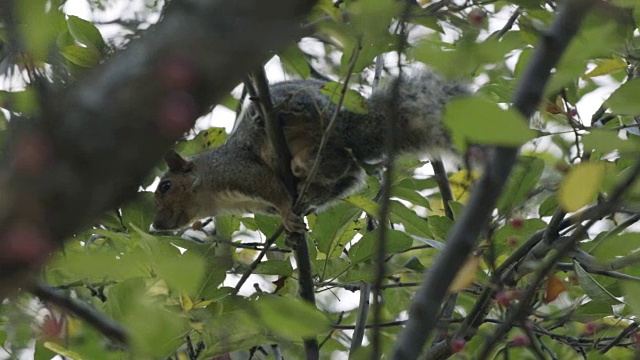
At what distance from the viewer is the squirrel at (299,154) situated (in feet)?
10.9

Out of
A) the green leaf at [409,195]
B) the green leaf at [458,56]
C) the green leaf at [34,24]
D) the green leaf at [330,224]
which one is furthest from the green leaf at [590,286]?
the green leaf at [34,24]

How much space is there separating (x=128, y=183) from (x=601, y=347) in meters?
2.27

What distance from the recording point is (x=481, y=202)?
1251mm

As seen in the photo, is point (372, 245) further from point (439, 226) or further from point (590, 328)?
point (590, 328)

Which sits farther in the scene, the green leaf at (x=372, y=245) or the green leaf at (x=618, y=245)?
the green leaf at (x=372, y=245)

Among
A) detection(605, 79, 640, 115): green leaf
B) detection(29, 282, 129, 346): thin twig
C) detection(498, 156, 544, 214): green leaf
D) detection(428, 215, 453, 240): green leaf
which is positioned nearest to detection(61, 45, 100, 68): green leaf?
detection(428, 215, 453, 240): green leaf

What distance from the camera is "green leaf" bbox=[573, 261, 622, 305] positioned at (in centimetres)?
237

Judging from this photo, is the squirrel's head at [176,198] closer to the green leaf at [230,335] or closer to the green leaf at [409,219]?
the green leaf at [409,219]

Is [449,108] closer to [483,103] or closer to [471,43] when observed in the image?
[483,103]

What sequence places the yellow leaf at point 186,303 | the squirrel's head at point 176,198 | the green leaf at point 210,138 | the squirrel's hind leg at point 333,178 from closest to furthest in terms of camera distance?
the yellow leaf at point 186,303
the green leaf at point 210,138
the squirrel's hind leg at point 333,178
the squirrel's head at point 176,198

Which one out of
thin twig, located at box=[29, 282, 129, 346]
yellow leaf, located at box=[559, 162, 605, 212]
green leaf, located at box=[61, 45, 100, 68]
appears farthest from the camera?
green leaf, located at box=[61, 45, 100, 68]

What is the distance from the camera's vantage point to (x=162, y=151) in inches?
32.6

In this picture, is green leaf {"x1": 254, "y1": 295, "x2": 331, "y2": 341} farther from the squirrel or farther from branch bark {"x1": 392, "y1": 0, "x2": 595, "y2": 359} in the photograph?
the squirrel

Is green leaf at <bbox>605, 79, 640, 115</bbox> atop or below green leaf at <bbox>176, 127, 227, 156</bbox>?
atop
